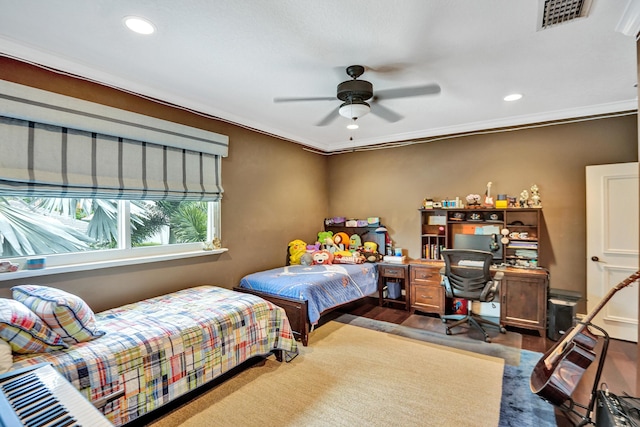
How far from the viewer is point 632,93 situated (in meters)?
3.04

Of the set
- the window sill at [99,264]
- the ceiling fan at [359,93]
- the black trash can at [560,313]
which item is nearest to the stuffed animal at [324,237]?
the window sill at [99,264]

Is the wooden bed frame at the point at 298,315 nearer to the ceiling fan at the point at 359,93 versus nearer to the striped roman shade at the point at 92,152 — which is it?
the striped roman shade at the point at 92,152

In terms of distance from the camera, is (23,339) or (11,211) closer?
(23,339)

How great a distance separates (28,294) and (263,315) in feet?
5.30

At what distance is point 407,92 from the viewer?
2.76m

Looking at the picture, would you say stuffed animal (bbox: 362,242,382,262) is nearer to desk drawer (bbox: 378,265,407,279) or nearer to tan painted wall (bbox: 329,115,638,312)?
desk drawer (bbox: 378,265,407,279)

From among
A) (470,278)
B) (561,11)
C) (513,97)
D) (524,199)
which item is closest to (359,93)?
(561,11)

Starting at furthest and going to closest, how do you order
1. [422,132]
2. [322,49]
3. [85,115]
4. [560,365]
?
1. [422,132]
2. [85,115]
3. [322,49]
4. [560,365]

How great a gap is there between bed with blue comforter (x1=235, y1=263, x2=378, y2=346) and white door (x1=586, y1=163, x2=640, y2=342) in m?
2.51

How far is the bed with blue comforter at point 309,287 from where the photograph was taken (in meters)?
3.16

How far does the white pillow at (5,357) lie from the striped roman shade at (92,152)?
3.69 feet

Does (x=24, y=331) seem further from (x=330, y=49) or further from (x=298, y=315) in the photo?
(x=330, y=49)

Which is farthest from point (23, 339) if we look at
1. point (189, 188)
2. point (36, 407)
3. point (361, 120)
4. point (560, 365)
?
point (361, 120)

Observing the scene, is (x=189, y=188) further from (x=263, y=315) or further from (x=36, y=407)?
(x=36, y=407)
